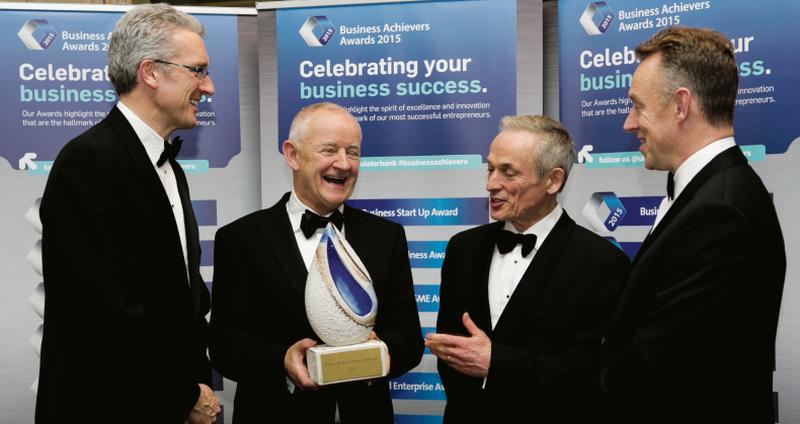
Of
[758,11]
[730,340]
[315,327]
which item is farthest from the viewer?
[758,11]

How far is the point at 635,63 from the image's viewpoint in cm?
350

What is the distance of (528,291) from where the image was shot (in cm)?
239

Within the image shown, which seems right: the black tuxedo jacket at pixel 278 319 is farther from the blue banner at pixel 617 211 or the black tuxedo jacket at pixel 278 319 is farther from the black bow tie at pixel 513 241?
the blue banner at pixel 617 211

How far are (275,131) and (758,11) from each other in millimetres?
2373

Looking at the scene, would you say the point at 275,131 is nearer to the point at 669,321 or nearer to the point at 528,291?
the point at 528,291

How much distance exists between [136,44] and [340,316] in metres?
1.03

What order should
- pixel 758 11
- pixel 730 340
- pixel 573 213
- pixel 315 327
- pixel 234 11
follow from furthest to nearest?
pixel 234 11
pixel 573 213
pixel 758 11
pixel 315 327
pixel 730 340

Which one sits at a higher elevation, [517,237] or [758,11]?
[758,11]

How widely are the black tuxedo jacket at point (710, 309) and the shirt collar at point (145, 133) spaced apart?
4.81ft

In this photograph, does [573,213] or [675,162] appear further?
[573,213]

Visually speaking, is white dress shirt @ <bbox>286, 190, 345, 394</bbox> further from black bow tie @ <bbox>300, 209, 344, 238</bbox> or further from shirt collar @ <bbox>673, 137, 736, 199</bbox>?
shirt collar @ <bbox>673, 137, 736, 199</bbox>

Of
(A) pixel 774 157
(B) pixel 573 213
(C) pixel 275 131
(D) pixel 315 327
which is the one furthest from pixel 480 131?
(D) pixel 315 327

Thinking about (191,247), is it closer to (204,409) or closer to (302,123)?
(204,409)

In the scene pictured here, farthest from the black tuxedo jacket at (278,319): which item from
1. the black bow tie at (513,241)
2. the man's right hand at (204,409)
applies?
the black bow tie at (513,241)
